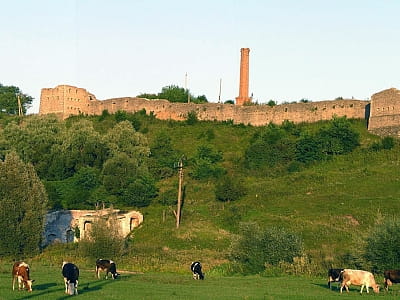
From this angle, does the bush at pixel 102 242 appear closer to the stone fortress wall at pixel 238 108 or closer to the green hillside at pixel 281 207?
the green hillside at pixel 281 207

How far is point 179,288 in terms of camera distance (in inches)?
993

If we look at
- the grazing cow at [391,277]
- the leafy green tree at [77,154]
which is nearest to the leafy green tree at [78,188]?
the leafy green tree at [77,154]

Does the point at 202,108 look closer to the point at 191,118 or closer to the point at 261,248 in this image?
the point at 191,118

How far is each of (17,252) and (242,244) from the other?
45.4 ft

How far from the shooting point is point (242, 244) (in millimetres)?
34000

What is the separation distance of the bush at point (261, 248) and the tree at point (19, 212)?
1312 centimetres

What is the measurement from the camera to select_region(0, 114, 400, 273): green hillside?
39.3 metres

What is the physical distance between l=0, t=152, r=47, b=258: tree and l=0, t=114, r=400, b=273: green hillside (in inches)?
78.2

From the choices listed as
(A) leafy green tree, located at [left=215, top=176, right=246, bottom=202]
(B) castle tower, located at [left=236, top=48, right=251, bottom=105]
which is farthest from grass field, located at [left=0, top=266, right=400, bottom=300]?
(B) castle tower, located at [left=236, top=48, right=251, bottom=105]

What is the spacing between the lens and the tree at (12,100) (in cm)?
8631

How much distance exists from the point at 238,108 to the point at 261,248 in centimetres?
3814

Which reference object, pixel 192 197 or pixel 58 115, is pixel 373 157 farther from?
pixel 58 115

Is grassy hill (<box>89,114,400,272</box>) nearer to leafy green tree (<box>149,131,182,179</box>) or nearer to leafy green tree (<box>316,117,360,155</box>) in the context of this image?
leafy green tree (<box>316,117,360,155</box>)

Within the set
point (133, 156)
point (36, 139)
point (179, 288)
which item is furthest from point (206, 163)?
point (179, 288)
